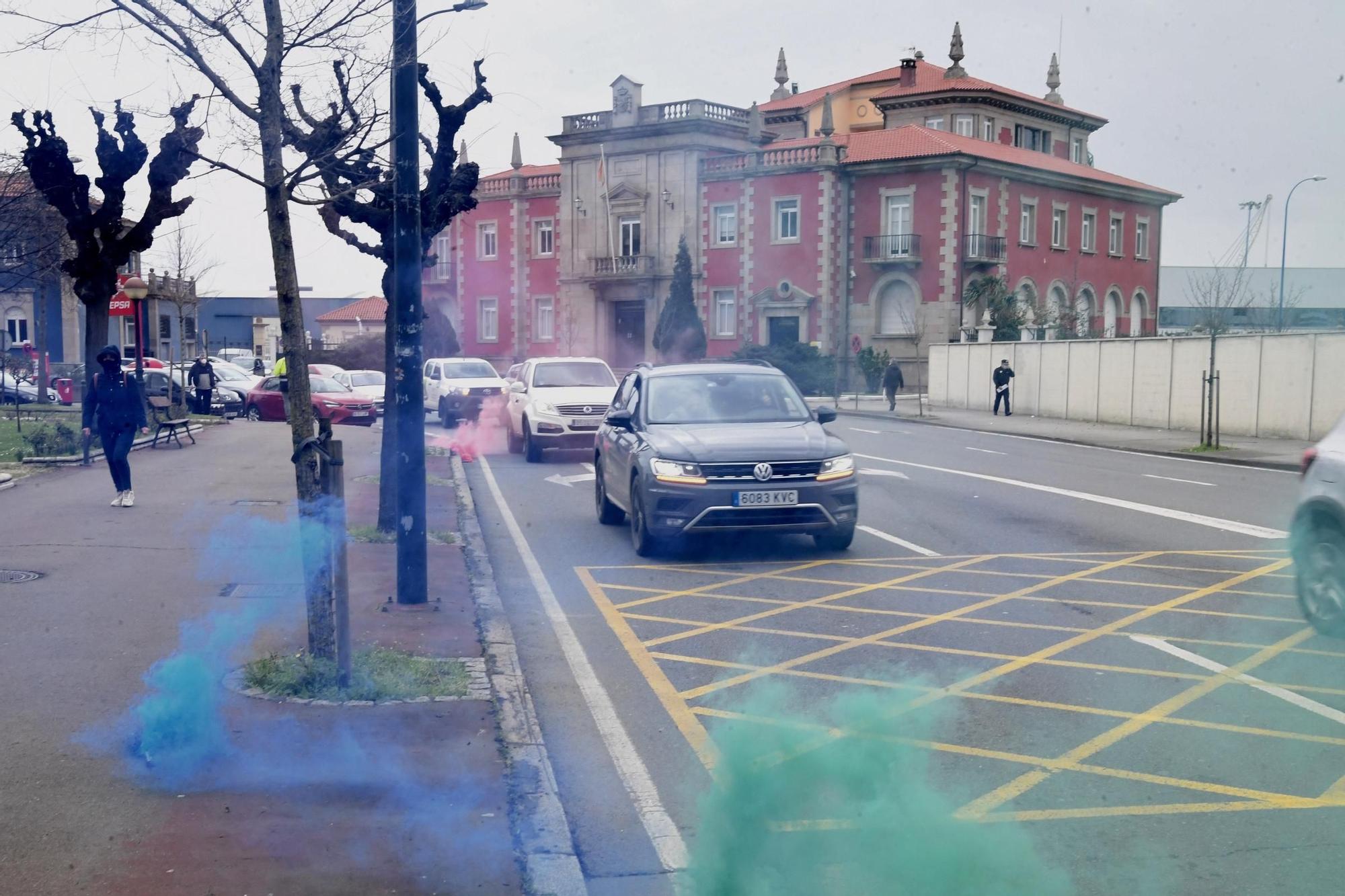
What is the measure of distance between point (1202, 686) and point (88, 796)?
5281 mm

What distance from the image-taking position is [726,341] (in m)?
57.0

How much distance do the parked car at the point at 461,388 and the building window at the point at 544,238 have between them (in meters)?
32.6

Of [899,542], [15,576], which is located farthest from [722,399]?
[15,576]

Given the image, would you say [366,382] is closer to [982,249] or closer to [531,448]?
[531,448]

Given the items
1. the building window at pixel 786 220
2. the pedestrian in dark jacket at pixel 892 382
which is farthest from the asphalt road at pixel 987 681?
the building window at pixel 786 220

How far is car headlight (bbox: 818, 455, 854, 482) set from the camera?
1069cm

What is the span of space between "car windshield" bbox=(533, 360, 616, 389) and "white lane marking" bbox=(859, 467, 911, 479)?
16.0 ft

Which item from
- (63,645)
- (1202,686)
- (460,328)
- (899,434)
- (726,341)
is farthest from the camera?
(460,328)

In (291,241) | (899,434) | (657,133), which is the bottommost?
(899,434)

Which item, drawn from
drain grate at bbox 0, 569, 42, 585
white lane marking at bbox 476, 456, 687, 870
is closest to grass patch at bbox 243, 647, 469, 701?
white lane marking at bbox 476, 456, 687, 870

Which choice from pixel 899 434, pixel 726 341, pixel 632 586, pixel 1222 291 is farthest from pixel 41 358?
pixel 1222 291

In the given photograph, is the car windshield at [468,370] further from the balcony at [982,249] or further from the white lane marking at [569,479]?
the balcony at [982,249]

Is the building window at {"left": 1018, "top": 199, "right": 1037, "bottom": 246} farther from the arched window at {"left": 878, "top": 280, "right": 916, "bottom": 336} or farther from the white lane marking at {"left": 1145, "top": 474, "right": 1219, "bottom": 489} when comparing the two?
the white lane marking at {"left": 1145, "top": 474, "right": 1219, "bottom": 489}

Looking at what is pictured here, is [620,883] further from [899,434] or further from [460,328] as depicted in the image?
[460,328]
